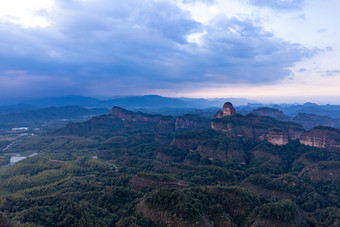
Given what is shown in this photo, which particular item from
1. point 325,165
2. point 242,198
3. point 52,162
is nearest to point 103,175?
point 52,162

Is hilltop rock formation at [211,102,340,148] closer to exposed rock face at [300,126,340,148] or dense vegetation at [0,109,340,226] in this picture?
exposed rock face at [300,126,340,148]

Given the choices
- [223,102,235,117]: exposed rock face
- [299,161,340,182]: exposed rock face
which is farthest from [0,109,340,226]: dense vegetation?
[223,102,235,117]: exposed rock face

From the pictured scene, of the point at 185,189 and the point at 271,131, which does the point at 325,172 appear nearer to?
the point at 271,131

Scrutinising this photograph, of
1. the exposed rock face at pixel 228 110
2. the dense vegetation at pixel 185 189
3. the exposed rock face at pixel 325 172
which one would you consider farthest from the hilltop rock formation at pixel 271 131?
the exposed rock face at pixel 325 172

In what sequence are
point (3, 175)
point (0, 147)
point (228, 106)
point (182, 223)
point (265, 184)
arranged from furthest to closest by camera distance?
1. point (228, 106)
2. point (0, 147)
3. point (3, 175)
4. point (265, 184)
5. point (182, 223)

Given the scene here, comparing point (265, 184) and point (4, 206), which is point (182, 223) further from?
point (4, 206)

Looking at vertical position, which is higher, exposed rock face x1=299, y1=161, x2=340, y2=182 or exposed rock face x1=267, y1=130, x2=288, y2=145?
exposed rock face x1=267, y1=130, x2=288, y2=145

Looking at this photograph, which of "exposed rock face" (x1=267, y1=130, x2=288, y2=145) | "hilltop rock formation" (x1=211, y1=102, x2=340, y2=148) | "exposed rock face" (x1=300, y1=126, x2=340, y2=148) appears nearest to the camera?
"exposed rock face" (x1=300, y1=126, x2=340, y2=148)

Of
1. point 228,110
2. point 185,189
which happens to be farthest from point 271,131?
point 185,189
